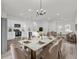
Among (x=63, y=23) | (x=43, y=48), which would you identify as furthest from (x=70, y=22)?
(x=43, y=48)

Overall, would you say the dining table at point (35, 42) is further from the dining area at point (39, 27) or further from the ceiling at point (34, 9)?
the ceiling at point (34, 9)

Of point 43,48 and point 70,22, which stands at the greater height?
point 70,22

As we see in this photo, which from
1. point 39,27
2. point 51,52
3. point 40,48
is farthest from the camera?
point 40,48

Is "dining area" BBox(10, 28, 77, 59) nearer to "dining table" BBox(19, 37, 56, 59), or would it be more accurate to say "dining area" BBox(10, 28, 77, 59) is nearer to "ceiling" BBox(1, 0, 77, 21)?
"dining table" BBox(19, 37, 56, 59)

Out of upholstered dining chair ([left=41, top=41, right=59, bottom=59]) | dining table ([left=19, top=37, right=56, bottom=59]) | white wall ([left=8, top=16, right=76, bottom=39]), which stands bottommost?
upholstered dining chair ([left=41, top=41, right=59, bottom=59])

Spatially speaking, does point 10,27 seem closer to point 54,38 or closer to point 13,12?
point 13,12

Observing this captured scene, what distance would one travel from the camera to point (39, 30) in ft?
7.93

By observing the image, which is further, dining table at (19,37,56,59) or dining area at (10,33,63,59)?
dining table at (19,37,56,59)

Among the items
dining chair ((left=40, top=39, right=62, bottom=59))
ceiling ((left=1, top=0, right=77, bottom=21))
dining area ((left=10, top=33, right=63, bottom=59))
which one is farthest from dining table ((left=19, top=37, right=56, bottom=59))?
ceiling ((left=1, top=0, right=77, bottom=21))

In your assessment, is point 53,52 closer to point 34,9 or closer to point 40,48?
point 40,48

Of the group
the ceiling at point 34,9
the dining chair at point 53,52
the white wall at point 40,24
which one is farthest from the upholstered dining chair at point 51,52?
the ceiling at point 34,9

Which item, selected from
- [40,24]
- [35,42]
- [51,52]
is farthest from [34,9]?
[51,52]

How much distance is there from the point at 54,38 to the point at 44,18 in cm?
58

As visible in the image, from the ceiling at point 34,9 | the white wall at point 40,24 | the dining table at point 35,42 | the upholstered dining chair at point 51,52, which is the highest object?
the ceiling at point 34,9
